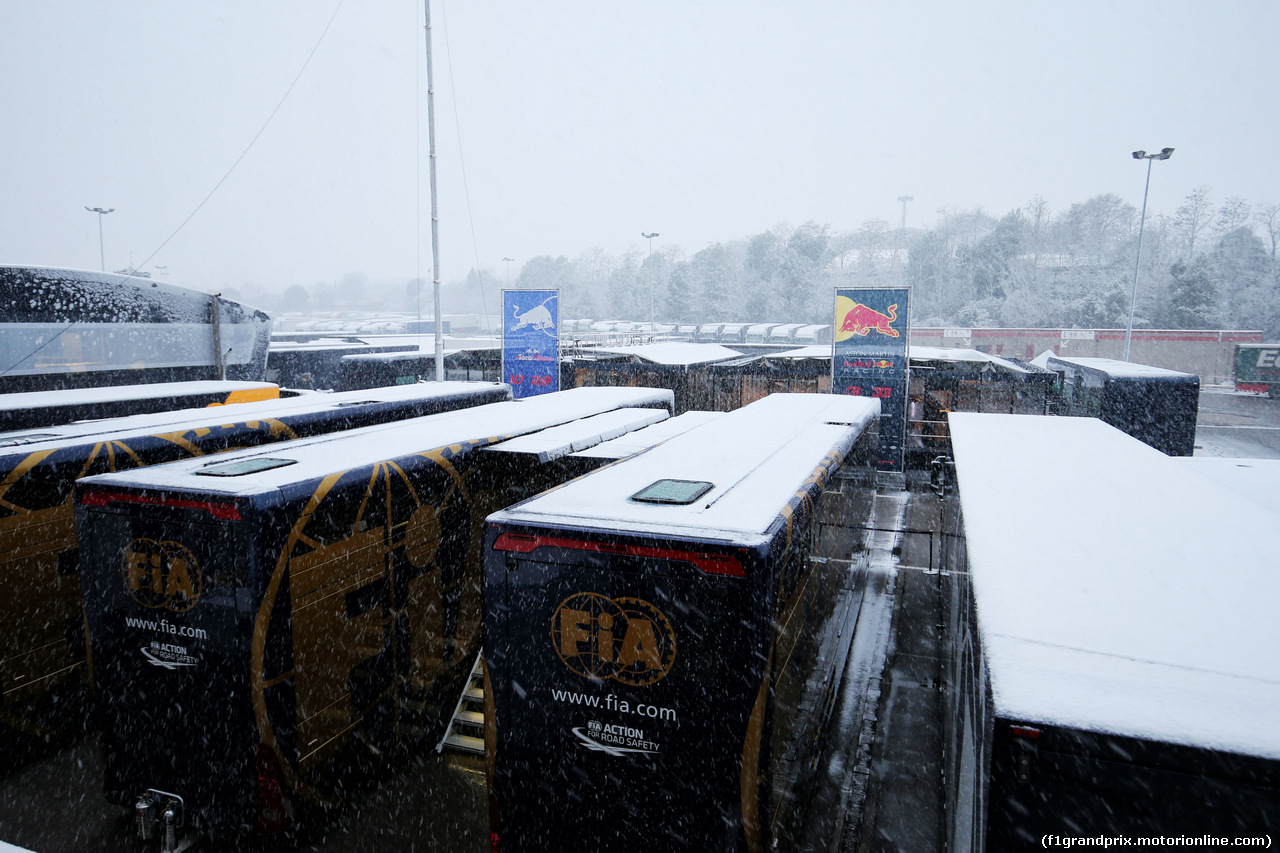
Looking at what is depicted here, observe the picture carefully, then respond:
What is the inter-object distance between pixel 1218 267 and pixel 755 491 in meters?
76.7

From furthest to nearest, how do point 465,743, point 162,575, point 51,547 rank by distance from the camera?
point 465,743, point 51,547, point 162,575

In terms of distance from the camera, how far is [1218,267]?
206 feet

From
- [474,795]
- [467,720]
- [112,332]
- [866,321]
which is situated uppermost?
[866,321]

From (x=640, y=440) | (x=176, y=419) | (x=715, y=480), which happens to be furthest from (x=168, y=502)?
(x=640, y=440)

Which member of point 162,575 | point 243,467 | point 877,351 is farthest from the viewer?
point 877,351

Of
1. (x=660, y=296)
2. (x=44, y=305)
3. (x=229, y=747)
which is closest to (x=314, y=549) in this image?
(x=229, y=747)

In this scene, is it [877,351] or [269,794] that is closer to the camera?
[269,794]

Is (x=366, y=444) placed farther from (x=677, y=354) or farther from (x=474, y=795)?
(x=677, y=354)

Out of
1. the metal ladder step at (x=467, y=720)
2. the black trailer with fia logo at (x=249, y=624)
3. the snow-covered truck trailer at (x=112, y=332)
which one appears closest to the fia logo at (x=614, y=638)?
the black trailer with fia logo at (x=249, y=624)

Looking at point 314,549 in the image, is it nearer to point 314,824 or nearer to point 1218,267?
point 314,824

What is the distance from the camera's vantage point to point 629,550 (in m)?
3.71

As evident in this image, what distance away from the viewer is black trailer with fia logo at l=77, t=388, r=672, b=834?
4629 millimetres

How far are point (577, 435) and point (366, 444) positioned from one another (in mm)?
1866

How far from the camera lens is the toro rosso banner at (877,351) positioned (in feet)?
54.5
